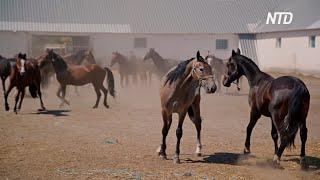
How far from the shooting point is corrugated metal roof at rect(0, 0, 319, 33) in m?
36.2

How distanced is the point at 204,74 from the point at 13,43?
95.8 ft

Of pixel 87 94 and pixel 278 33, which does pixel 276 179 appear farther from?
pixel 278 33

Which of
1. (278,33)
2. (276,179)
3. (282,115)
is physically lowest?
(276,179)

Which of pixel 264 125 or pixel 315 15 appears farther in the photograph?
pixel 315 15

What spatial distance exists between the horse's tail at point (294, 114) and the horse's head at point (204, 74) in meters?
1.33

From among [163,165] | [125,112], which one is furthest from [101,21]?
[163,165]

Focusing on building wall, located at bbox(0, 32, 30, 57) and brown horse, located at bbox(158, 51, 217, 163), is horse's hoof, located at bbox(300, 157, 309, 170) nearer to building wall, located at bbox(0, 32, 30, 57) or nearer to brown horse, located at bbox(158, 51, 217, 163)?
brown horse, located at bbox(158, 51, 217, 163)

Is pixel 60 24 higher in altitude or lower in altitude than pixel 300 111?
higher

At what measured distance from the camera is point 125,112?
1466 cm

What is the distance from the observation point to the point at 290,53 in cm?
3259

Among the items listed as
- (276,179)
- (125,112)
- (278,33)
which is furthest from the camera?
(278,33)

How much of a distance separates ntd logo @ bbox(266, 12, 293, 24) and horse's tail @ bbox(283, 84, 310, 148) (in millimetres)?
28892

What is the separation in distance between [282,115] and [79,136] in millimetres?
4904

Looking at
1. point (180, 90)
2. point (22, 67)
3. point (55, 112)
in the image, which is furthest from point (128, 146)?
point (22, 67)
